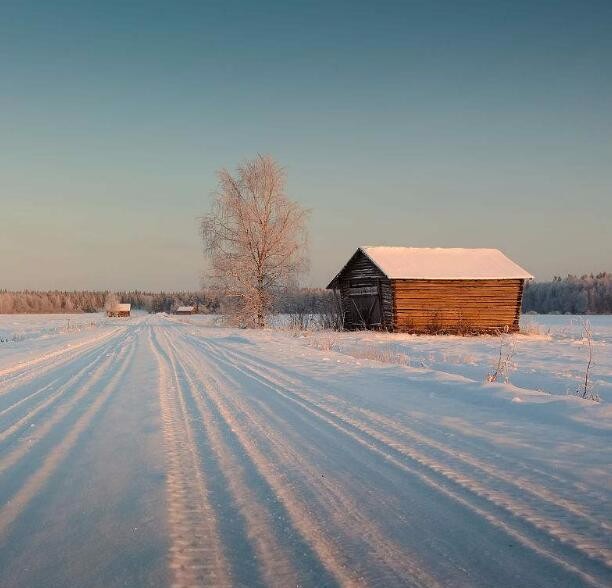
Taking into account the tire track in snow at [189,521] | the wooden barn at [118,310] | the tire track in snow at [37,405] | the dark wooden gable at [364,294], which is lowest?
the tire track in snow at [37,405]

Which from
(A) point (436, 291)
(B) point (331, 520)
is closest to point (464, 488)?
(B) point (331, 520)

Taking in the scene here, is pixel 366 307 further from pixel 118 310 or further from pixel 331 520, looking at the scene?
pixel 118 310

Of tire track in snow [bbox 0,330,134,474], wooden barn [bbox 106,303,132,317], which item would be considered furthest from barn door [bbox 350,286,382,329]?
wooden barn [bbox 106,303,132,317]

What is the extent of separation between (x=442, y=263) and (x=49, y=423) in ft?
82.9

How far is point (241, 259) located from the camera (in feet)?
105

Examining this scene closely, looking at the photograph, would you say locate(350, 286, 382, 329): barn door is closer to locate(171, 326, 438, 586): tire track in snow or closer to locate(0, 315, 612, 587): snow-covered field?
locate(0, 315, 612, 587): snow-covered field

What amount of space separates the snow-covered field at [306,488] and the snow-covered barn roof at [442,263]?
18.7 metres

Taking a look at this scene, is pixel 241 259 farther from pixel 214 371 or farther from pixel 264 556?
pixel 264 556

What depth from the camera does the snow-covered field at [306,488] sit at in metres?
2.81

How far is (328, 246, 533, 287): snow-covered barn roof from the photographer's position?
26888 millimetres

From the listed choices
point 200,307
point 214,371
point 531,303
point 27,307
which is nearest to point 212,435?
point 214,371

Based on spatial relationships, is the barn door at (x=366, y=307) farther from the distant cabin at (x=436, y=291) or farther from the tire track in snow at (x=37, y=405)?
the tire track in snow at (x=37, y=405)

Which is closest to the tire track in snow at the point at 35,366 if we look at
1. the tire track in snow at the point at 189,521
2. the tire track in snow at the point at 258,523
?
the tire track in snow at the point at 189,521

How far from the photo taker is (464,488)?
398 cm
